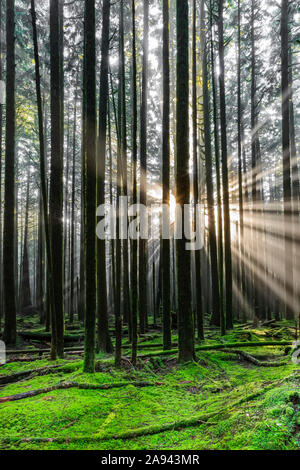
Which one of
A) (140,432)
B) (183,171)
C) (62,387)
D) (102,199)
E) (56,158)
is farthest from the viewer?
(102,199)

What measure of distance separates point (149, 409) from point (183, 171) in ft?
13.8

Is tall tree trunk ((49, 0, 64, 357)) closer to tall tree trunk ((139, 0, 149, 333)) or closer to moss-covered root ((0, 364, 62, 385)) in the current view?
moss-covered root ((0, 364, 62, 385))

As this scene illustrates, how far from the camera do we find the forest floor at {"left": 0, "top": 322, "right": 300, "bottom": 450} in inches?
95.6

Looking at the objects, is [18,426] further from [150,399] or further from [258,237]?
[258,237]

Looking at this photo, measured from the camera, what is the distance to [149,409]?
11.4 feet

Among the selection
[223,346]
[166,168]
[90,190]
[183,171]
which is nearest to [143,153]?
[166,168]

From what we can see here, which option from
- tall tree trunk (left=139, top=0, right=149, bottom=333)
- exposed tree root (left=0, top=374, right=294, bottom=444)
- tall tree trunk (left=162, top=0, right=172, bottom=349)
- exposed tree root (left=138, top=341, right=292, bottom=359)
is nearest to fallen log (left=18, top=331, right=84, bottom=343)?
tall tree trunk (left=139, top=0, right=149, bottom=333)

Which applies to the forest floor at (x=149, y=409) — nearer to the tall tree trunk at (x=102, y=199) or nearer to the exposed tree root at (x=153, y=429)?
the exposed tree root at (x=153, y=429)

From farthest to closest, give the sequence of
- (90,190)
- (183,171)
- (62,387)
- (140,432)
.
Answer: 1. (183,171)
2. (90,190)
3. (62,387)
4. (140,432)

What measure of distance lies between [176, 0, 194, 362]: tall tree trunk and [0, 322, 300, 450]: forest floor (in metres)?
0.72

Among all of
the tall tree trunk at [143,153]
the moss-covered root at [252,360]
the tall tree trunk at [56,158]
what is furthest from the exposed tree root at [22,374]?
the tall tree trunk at [143,153]

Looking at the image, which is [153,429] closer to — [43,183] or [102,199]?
[43,183]

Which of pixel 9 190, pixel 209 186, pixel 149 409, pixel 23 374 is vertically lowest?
pixel 23 374
